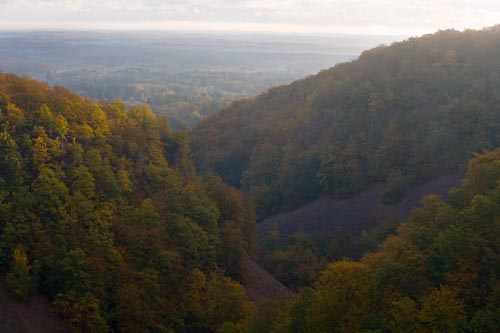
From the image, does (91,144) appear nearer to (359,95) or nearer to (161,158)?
(161,158)

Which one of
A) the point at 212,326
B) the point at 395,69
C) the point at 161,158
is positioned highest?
the point at 395,69

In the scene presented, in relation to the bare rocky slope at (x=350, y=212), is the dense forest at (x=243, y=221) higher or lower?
higher

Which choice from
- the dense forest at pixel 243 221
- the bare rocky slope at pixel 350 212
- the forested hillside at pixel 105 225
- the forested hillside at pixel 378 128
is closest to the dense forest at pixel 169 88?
the forested hillside at pixel 378 128

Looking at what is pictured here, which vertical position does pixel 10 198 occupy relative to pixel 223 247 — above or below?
above

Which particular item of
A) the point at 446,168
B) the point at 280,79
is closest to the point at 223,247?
the point at 446,168

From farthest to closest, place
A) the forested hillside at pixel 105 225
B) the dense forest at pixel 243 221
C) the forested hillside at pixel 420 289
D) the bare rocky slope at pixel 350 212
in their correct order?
the bare rocky slope at pixel 350 212, the forested hillside at pixel 105 225, the dense forest at pixel 243 221, the forested hillside at pixel 420 289

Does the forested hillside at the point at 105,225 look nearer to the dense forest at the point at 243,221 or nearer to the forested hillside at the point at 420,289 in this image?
the dense forest at the point at 243,221
